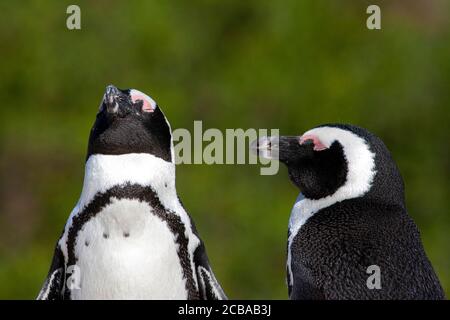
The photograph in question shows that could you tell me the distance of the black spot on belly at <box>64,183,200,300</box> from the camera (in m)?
2.43

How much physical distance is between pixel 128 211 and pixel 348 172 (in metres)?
0.52

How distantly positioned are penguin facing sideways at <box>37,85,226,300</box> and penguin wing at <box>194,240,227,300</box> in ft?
0.19

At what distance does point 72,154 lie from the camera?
7.33 meters

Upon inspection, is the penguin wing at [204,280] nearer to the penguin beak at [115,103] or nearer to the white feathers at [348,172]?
the white feathers at [348,172]

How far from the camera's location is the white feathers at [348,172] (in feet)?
8.04

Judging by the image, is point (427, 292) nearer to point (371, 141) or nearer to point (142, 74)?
point (371, 141)

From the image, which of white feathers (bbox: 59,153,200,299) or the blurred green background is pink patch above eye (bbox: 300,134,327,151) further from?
the blurred green background

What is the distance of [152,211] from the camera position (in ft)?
8.02

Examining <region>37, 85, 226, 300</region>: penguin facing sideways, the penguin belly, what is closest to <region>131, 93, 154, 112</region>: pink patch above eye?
<region>37, 85, 226, 300</region>: penguin facing sideways

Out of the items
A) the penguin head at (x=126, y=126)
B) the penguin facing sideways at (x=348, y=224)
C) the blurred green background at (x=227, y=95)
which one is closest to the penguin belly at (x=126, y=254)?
the penguin head at (x=126, y=126)

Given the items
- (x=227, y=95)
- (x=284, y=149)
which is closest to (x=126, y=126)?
(x=284, y=149)

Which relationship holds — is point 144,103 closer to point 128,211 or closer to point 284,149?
point 128,211

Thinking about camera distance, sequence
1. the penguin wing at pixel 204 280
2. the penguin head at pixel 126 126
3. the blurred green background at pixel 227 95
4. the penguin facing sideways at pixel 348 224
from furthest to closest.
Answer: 1. the blurred green background at pixel 227 95
2. the penguin wing at pixel 204 280
3. the penguin head at pixel 126 126
4. the penguin facing sideways at pixel 348 224

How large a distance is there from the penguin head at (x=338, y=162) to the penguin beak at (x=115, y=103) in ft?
1.19
